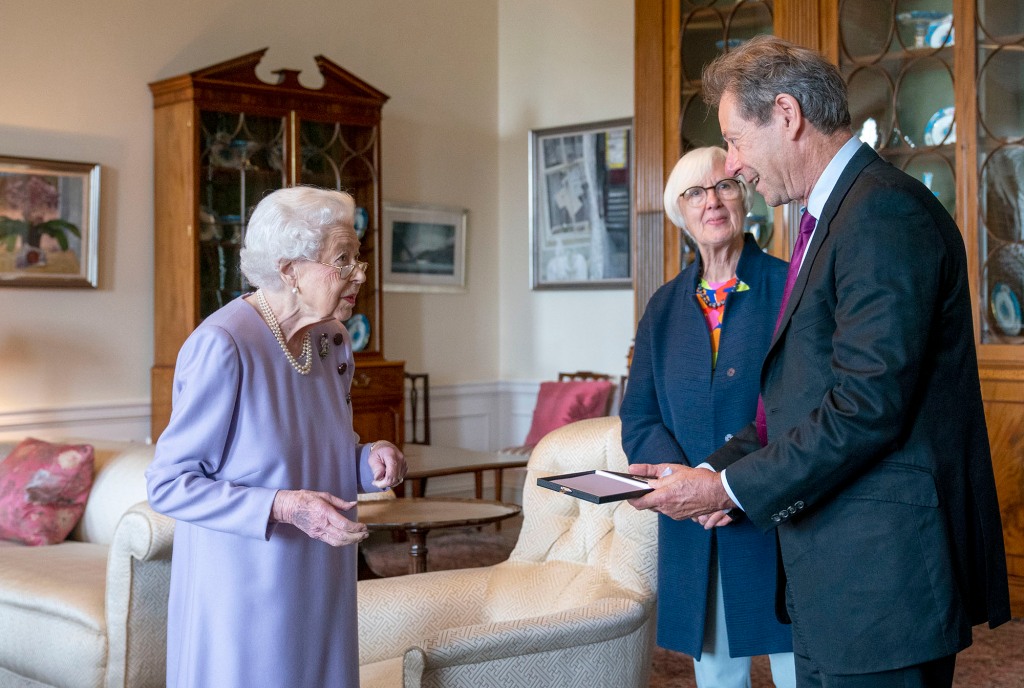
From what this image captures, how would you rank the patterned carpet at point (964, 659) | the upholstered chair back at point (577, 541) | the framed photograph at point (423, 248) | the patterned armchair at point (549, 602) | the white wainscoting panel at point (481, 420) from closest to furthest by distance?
the patterned armchair at point (549, 602) → the upholstered chair back at point (577, 541) → the patterned carpet at point (964, 659) → the framed photograph at point (423, 248) → the white wainscoting panel at point (481, 420)

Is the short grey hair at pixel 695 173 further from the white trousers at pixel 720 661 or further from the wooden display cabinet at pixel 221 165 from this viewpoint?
the wooden display cabinet at pixel 221 165

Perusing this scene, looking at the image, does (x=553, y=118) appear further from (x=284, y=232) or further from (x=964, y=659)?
(x=284, y=232)

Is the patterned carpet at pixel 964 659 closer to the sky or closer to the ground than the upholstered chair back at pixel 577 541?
closer to the ground

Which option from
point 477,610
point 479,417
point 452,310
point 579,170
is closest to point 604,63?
Answer: point 579,170

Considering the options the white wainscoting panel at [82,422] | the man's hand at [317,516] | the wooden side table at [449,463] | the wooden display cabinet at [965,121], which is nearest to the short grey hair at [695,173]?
the man's hand at [317,516]

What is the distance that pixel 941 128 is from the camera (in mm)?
4547

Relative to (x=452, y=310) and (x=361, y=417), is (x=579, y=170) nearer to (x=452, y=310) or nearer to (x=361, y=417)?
(x=452, y=310)

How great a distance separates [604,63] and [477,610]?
475 centimetres

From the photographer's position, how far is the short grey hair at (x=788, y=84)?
172 centimetres

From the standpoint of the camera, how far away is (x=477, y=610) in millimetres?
2785

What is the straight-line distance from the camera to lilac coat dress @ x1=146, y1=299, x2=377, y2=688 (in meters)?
1.89

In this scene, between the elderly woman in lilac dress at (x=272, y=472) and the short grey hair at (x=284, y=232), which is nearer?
the elderly woman in lilac dress at (x=272, y=472)

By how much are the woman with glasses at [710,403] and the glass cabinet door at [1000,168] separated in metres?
2.36

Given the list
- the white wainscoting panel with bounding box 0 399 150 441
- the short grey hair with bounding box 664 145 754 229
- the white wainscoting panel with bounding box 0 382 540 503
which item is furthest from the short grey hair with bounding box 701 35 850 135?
the white wainscoting panel with bounding box 0 382 540 503
